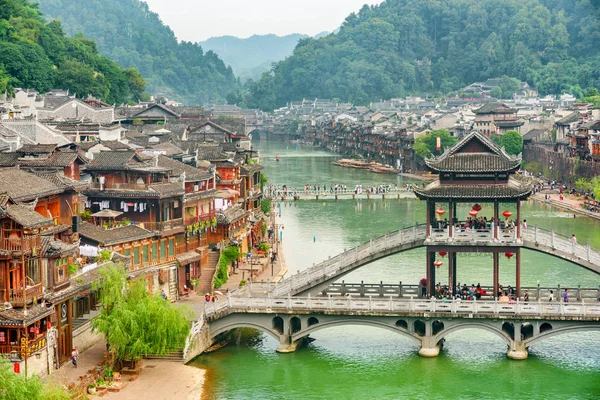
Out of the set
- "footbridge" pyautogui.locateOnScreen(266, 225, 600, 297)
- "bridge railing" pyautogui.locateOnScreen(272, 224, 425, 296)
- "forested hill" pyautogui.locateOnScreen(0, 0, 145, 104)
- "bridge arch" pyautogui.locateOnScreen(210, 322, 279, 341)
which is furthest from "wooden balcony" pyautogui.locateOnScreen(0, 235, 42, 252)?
"forested hill" pyautogui.locateOnScreen(0, 0, 145, 104)

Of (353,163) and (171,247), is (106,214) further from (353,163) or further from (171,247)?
(353,163)

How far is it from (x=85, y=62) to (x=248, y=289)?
374 ft

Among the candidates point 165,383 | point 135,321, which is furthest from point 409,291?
point 135,321

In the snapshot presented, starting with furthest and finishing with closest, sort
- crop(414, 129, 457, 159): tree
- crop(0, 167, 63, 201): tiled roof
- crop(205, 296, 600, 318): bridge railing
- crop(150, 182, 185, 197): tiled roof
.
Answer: crop(414, 129, 457, 159): tree → crop(150, 182, 185, 197): tiled roof → crop(205, 296, 600, 318): bridge railing → crop(0, 167, 63, 201): tiled roof

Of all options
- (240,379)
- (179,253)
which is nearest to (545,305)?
(240,379)

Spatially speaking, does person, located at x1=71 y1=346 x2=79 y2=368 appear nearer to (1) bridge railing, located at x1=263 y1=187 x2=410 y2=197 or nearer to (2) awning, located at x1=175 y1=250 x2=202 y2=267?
(2) awning, located at x1=175 y1=250 x2=202 y2=267

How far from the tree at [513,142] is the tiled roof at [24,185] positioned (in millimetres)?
105747

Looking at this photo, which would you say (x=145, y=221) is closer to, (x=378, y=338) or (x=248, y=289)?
(x=248, y=289)

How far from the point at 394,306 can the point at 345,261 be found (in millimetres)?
5464

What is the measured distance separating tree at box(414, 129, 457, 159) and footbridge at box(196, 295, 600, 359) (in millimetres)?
104229

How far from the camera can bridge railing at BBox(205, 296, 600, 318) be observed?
5078 cm

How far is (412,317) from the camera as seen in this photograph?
51875 millimetres

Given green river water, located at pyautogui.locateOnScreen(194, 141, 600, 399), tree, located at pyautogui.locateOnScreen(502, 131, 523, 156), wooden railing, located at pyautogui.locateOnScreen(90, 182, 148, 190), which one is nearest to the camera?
green river water, located at pyautogui.locateOnScreen(194, 141, 600, 399)

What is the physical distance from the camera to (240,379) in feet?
164
